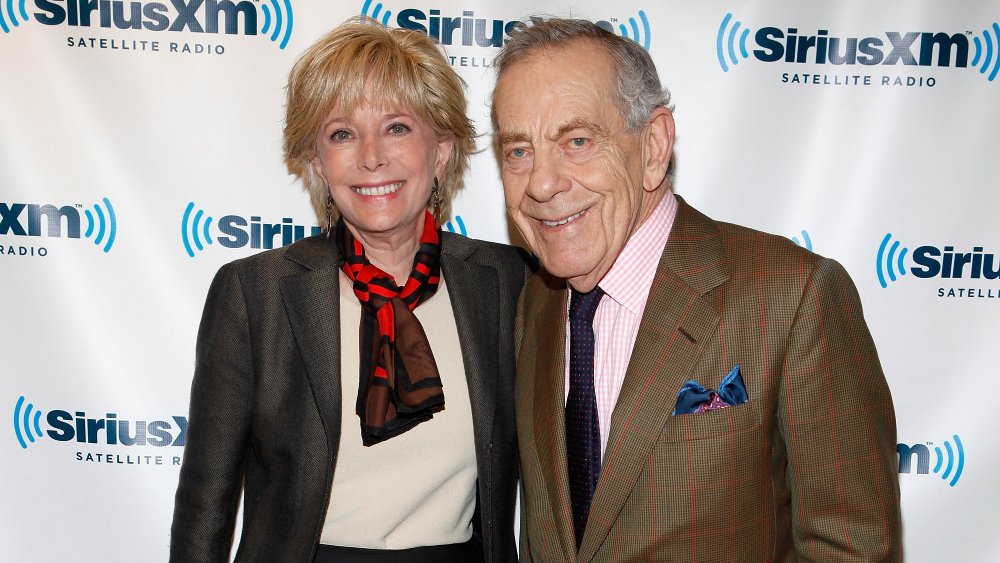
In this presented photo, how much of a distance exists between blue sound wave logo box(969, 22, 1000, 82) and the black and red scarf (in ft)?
6.64

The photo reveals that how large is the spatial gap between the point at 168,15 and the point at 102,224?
758mm

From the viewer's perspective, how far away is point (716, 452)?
60.8 inches

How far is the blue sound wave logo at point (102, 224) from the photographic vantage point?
2.71 metres

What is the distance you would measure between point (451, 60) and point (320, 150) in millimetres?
802

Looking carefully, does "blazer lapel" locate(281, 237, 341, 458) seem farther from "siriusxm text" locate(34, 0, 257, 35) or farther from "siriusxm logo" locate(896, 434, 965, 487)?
"siriusxm logo" locate(896, 434, 965, 487)

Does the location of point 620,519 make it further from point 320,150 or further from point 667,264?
point 320,150

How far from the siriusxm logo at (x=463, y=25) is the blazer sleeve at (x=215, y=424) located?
1118 mm

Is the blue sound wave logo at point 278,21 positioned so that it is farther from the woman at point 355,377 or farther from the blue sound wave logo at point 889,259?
the blue sound wave logo at point 889,259

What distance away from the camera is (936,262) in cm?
270

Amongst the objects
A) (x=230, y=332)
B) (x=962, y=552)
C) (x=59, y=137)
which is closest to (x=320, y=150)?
(x=230, y=332)

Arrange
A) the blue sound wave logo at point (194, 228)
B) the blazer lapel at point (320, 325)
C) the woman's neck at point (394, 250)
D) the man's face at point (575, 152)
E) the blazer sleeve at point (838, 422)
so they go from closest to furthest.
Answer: the blazer sleeve at point (838, 422) → the man's face at point (575, 152) → the blazer lapel at point (320, 325) → the woman's neck at point (394, 250) → the blue sound wave logo at point (194, 228)

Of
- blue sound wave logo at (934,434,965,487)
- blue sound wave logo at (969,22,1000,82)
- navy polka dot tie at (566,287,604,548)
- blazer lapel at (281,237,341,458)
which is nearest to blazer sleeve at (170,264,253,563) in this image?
blazer lapel at (281,237,341,458)

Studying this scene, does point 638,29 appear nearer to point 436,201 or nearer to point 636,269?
point 436,201

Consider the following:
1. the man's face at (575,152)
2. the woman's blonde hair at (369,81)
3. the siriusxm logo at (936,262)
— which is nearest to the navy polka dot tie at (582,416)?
the man's face at (575,152)
